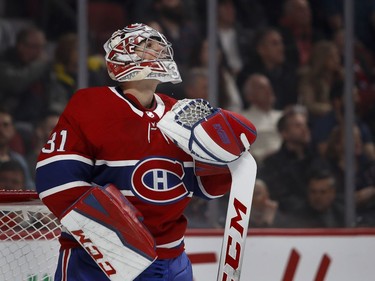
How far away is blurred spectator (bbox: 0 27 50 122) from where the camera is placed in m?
4.99

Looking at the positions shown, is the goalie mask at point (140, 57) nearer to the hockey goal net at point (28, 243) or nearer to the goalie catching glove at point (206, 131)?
the goalie catching glove at point (206, 131)

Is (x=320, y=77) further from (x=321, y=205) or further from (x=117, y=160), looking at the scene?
(x=117, y=160)

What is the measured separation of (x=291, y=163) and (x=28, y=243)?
6.50 ft

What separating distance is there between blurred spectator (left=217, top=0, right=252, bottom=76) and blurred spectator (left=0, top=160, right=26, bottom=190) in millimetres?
1087

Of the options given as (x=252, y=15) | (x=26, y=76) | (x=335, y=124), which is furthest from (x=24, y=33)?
(x=335, y=124)

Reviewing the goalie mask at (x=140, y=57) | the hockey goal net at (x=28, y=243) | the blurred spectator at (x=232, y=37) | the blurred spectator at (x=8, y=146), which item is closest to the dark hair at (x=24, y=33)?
the blurred spectator at (x=8, y=146)

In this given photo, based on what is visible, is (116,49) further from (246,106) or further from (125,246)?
(246,106)

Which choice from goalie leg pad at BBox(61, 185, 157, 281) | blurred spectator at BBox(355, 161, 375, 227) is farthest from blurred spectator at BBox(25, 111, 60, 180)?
goalie leg pad at BBox(61, 185, 157, 281)

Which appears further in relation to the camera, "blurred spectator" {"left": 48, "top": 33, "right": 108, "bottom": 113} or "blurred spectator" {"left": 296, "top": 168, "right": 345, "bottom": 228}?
"blurred spectator" {"left": 48, "top": 33, "right": 108, "bottom": 113}

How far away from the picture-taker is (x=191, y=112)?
2596 millimetres

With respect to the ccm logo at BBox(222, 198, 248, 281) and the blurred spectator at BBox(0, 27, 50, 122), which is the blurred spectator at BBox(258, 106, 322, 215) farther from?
the ccm logo at BBox(222, 198, 248, 281)

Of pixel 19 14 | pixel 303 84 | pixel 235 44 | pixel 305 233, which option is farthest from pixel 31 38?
pixel 305 233

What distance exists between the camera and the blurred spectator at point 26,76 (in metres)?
4.99

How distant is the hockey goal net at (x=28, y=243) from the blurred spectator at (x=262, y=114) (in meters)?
1.89
